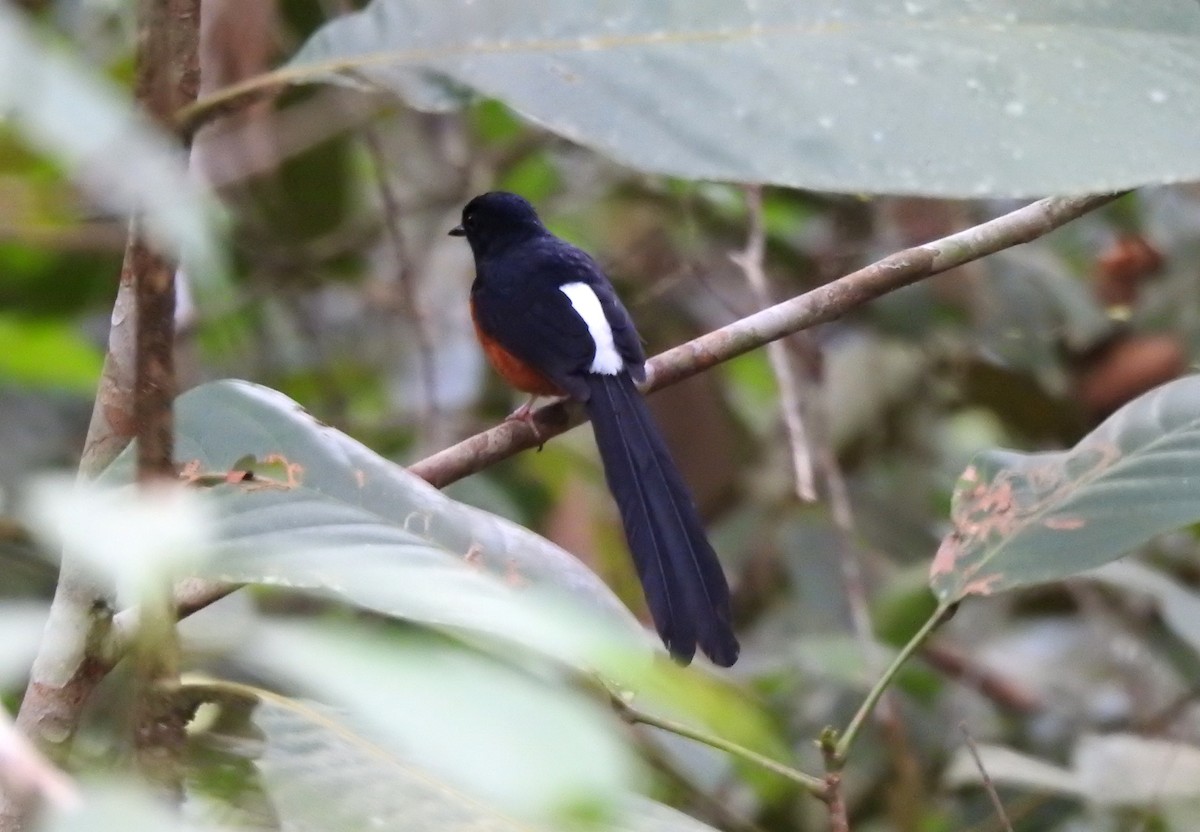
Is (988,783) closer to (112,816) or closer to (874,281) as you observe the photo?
(874,281)

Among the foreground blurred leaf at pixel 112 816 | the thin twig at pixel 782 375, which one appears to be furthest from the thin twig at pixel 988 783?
the foreground blurred leaf at pixel 112 816

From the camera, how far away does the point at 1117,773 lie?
2.22m

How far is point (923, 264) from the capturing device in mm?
1740

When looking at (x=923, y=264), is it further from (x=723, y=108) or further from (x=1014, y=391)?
(x=1014, y=391)

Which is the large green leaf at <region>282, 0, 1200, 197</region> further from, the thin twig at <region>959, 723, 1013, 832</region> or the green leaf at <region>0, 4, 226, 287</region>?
the thin twig at <region>959, 723, 1013, 832</region>

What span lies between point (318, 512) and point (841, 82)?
1.45 feet

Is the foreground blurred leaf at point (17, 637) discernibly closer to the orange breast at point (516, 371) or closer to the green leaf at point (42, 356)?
the green leaf at point (42, 356)

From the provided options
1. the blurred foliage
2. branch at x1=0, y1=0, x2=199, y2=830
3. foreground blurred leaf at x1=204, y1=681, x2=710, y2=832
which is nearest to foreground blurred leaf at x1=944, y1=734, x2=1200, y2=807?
the blurred foliage

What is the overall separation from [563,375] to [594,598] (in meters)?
1.32

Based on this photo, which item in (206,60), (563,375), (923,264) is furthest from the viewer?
(206,60)

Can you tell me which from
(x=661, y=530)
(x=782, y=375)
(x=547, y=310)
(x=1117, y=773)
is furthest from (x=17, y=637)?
(x=547, y=310)

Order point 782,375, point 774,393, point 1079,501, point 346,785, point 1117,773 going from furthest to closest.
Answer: point 774,393
point 782,375
point 1117,773
point 1079,501
point 346,785

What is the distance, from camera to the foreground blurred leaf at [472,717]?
390 millimetres

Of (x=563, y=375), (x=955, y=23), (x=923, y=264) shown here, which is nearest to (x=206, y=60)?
(x=563, y=375)
